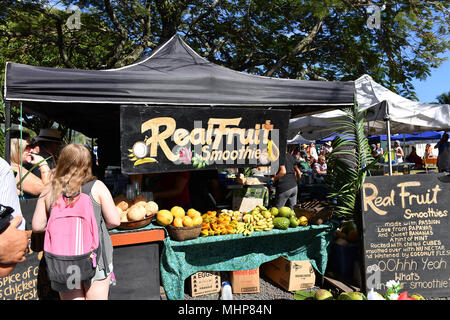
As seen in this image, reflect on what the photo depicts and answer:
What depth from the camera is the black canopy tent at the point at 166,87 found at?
2.93 m

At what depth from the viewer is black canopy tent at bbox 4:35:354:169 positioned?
9.62ft

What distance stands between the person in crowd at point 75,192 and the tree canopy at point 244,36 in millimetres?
6929

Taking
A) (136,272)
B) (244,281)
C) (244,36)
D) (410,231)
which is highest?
(244,36)

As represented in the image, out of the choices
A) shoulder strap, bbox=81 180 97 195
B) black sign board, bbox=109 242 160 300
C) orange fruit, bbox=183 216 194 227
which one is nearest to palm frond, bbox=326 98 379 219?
orange fruit, bbox=183 216 194 227

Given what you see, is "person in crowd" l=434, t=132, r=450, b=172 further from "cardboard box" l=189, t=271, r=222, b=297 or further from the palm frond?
"cardboard box" l=189, t=271, r=222, b=297

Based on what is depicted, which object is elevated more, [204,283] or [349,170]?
[349,170]

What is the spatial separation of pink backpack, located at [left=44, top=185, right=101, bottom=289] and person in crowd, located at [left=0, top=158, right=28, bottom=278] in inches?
8.1

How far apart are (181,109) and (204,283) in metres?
2.21

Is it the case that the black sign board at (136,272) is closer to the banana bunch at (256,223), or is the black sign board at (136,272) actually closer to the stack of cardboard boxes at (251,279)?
the stack of cardboard boxes at (251,279)

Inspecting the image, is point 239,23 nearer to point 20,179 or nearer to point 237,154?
A: point 237,154

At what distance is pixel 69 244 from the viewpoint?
7.18ft

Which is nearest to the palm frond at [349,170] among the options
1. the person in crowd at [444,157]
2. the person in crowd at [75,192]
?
the person in crowd at [75,192]

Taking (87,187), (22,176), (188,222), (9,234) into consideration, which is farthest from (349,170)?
(22,176)

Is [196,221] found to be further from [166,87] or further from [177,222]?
[166,87]
